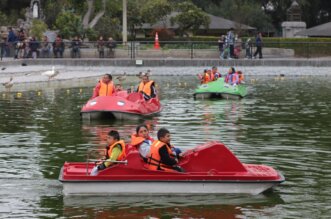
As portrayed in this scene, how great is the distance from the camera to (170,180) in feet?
48.3

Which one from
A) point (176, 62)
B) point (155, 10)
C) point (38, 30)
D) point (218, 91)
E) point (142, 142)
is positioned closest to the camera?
point (142, 142)

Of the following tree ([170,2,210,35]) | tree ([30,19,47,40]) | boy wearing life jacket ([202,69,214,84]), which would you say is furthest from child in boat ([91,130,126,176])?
tree ([170,2,210,35])

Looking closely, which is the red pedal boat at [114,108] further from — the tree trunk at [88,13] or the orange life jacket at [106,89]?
the tree trunk at [88,13]

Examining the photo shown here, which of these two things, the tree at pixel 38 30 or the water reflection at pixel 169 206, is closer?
the water reflection at pixel 169 206

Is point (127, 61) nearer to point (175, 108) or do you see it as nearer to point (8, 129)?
point (175, 108)

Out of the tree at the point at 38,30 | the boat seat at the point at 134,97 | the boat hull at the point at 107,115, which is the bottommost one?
the boat hull at the point at 107,115

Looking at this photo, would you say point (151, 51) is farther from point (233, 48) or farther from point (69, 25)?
point (69, 25)

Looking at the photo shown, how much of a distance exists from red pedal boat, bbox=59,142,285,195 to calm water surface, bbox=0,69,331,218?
0.14m

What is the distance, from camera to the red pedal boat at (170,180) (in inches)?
579

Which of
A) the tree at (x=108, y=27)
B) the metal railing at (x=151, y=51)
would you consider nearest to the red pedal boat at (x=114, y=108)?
the metal railing at (x=151, y=51)

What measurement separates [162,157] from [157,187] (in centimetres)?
50

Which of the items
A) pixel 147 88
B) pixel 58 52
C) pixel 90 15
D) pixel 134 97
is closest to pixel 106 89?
pixel 134 97

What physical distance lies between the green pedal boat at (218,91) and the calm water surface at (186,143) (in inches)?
19.1

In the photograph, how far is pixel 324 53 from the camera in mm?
51906
